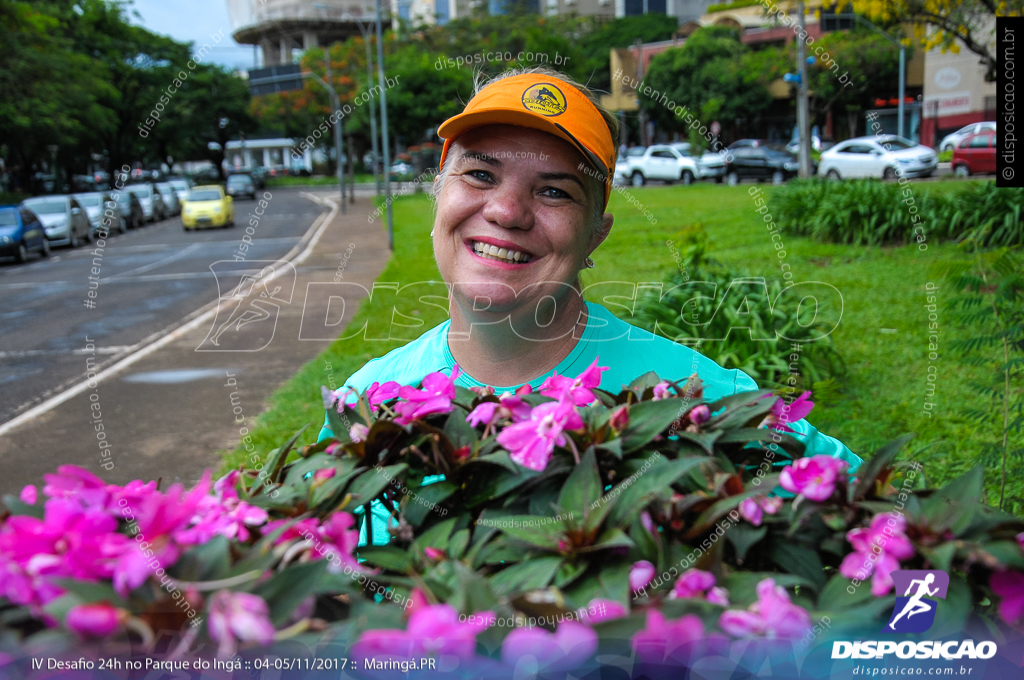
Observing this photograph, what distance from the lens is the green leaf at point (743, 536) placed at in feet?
2.83

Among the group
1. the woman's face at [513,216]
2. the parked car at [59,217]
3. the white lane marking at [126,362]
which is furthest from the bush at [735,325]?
the parked car at [59,217]

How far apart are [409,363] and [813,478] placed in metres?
1.26

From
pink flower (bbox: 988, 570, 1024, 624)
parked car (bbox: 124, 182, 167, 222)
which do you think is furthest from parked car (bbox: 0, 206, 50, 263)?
pink flower (bbox: 988, 570, 1024, 624)

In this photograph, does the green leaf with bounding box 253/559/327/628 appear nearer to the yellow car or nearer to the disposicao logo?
the disposicao logo

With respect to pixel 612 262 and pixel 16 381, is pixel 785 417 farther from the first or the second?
pixel 612 262

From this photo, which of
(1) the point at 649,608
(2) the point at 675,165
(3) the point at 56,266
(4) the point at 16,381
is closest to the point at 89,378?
(4) the point at 16,381

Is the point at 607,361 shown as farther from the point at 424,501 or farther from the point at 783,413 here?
the point at 424,501

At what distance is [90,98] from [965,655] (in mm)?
30512

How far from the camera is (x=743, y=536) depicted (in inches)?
34.3

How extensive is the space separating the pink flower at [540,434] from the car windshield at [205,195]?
2348 cm

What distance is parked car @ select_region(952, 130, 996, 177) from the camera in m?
16.7

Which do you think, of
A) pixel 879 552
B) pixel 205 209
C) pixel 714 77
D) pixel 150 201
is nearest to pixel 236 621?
pixel 879 552

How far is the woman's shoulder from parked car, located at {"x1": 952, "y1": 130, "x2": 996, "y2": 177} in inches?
682

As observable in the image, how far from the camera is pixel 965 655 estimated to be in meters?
0.79
